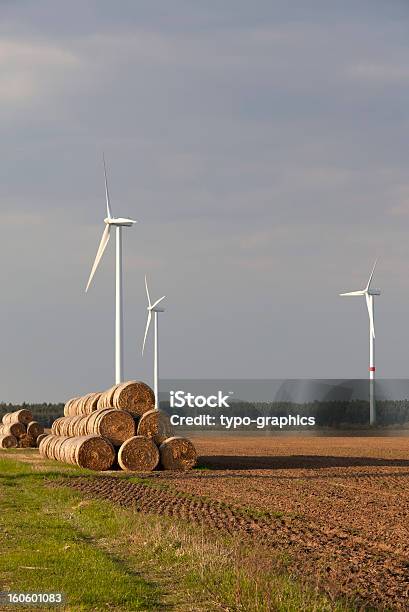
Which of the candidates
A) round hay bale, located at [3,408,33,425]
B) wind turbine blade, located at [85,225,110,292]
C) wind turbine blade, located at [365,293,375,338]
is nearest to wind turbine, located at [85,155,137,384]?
wind turbine blade, located at [85,225,110,292]

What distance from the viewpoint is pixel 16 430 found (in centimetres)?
5294

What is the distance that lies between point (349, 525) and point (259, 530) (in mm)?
1706

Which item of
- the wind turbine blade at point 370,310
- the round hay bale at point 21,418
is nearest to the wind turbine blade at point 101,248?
the round hay bale at point 21,418

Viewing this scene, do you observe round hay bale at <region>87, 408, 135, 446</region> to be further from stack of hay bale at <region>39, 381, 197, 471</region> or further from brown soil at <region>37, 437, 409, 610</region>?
brown soil at <region>37, 437, 409, 610</region>

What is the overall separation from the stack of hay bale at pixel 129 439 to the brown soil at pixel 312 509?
41.8 inches

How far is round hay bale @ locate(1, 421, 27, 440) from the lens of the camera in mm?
52750

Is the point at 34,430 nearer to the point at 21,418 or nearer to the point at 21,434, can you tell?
the point at 21,434

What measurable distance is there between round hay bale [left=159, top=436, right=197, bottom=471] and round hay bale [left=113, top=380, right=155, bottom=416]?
5.59 feet

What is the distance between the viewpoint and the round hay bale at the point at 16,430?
52.8 metres

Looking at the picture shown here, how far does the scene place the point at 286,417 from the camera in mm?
85625

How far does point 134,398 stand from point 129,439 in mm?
2103

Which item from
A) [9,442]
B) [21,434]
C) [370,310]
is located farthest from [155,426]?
[370,310]

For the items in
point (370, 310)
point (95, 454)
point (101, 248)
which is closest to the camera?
point (95, 454)

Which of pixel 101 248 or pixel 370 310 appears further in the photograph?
pixel 370 310
